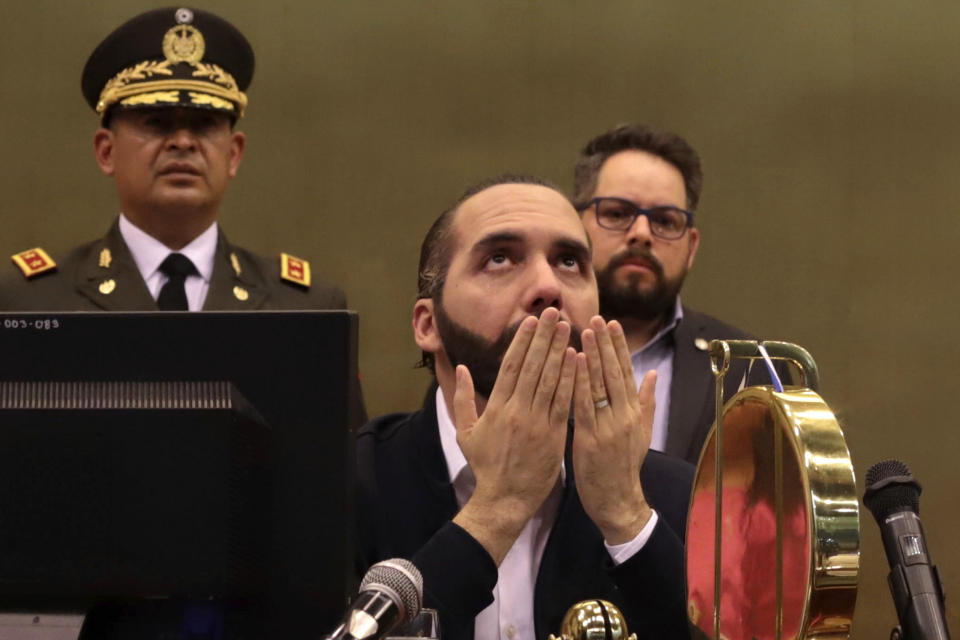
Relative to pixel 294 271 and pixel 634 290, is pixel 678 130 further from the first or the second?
pixel 294 271

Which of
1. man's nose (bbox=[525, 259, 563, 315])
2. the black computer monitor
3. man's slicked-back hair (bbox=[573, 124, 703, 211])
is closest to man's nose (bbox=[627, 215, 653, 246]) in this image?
man's slicked-back hair (bbox=[573, 124, 703, 211])

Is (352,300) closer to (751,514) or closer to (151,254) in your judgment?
(151,254)

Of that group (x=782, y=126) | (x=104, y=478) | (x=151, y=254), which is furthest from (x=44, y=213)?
(x=104, y=478)

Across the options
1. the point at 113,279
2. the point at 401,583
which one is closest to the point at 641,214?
the point at 113,279

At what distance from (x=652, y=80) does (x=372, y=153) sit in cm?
79

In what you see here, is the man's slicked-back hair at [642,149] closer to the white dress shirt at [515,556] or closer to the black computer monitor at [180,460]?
the white dress shirt at [515,556]

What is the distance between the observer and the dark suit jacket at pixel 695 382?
249cm

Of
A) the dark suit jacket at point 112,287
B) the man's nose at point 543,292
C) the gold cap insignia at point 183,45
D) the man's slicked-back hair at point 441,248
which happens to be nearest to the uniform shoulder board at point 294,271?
the dark suit jacket at point 112,287

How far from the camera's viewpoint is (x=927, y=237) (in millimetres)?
3484

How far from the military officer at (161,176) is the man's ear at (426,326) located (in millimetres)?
736

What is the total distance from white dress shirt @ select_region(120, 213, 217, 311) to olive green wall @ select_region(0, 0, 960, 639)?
97 centimetres

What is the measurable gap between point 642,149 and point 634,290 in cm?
38

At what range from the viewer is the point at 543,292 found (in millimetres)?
1603

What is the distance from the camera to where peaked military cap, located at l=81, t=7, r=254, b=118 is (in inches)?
97.1
